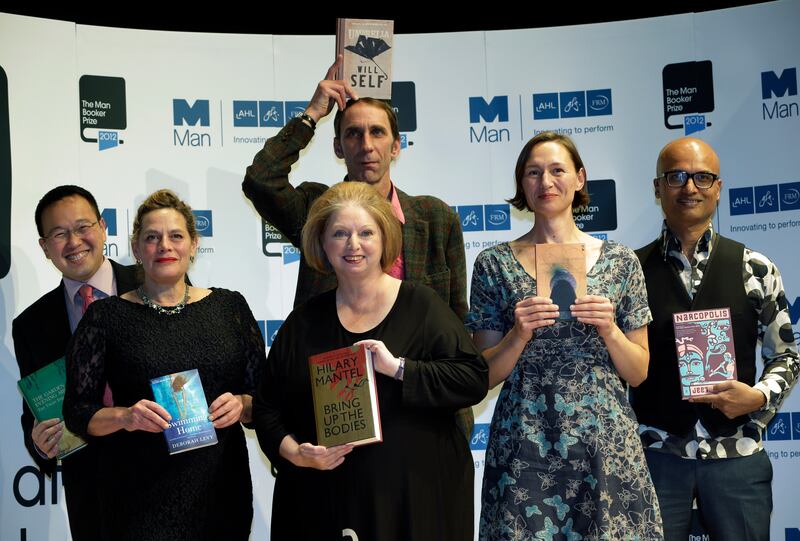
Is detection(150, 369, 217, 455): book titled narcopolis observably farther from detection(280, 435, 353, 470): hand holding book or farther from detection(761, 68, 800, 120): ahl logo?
detection(761, 68, 800, 120): ahl logo

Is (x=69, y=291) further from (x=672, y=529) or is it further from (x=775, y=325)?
(x=775, y=325)

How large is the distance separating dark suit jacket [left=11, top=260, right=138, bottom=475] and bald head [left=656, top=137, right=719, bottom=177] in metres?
2.39

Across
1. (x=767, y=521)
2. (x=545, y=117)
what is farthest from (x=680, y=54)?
(x=767, y=521)

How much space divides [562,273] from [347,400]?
2.87ft

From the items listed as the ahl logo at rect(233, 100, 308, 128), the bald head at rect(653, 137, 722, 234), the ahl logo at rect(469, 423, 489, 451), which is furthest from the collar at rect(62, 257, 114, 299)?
the ahl logo at rect(469, 423, 489, 451)

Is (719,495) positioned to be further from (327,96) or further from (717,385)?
(327,96)

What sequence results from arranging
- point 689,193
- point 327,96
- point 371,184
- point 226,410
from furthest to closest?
1. point 327,96
2. point 371,184
3. point 689,193
4. point 226,410

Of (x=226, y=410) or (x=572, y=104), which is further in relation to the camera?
(x=572, y=104)

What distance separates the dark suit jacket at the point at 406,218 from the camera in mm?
3707

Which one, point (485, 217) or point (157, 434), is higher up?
point (485, 217)

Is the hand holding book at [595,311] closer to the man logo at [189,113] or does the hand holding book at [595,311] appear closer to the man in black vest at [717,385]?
the man in black vest at [717,385]

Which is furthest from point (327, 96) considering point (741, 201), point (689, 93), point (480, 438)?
point (741, 201)

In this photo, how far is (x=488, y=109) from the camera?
6.03m

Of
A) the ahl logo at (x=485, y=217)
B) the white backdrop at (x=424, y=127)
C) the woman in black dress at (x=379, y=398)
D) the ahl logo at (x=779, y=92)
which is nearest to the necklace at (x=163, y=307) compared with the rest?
the woman in black dress at (x=379, y=398)
